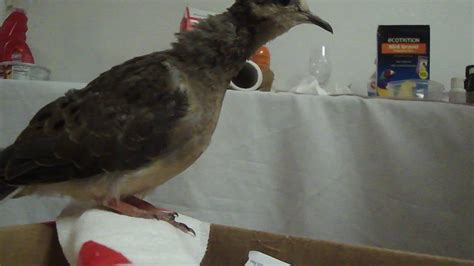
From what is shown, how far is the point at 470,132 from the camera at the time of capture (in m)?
0.83

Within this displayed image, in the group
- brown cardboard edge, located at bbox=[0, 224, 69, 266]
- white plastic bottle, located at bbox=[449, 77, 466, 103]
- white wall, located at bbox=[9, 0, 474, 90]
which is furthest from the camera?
white wall, located at bbox=[9, 0, 474, 90]

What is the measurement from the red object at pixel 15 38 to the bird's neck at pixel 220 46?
909mm

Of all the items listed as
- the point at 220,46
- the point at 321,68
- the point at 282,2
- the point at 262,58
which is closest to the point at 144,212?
the point at 220,46

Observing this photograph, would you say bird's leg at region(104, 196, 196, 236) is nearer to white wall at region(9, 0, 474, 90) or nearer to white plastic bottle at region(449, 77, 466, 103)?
white plastic bottle at region(449, 77, 466, 103)

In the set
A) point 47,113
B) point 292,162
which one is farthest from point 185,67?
point 292,162

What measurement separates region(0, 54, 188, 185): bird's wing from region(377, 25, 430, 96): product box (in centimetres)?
65

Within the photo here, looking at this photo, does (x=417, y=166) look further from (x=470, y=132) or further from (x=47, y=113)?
(x=47, y=113)

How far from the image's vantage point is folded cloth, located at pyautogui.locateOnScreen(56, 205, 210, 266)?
0.47 metres

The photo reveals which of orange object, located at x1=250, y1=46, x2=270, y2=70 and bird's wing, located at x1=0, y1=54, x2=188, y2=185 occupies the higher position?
orange object, located at x1=250, y1=46, x2=270, y2=70

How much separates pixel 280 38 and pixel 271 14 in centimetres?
75

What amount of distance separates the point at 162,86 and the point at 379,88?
67cm

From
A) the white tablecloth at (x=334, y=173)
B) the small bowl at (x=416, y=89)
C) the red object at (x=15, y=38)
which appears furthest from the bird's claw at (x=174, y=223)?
the red object at (x=15, y=38)

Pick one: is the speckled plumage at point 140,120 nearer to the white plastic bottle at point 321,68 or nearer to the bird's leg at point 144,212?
the bird's leg at point 144,212

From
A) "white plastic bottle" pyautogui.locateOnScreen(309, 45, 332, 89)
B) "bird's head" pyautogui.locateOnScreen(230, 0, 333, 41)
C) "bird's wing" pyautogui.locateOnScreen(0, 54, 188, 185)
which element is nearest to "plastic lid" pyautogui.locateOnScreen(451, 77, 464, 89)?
"white plastic bottle" pyautogui.locateOnScreen(309, 45, 332, 89)
